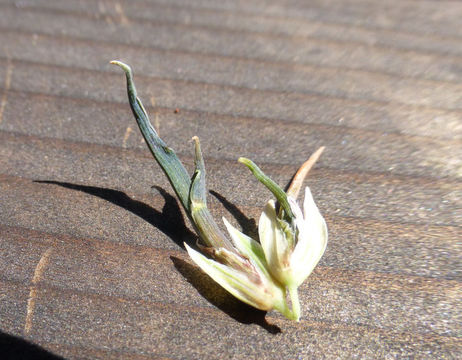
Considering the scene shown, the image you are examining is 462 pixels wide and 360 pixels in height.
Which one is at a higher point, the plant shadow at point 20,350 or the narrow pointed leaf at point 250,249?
the narrow pointed leaf at point 250,249

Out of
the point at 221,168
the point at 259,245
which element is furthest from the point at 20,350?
the point at 221,168

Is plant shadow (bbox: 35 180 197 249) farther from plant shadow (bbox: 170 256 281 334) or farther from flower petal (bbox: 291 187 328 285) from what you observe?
flower petal (bbox: 291 187 328 285)

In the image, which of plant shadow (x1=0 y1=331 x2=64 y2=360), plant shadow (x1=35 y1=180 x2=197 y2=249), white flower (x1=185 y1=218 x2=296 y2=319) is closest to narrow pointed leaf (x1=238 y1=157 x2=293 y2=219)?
white flower (x1=185 y1=218 x2=296 y2=319)

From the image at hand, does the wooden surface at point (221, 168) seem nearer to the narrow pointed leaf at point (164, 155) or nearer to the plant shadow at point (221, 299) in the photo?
the plant shadow at point (221, 299)

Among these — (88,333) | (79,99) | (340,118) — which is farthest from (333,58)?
(88,333)

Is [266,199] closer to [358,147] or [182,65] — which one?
[358,147]

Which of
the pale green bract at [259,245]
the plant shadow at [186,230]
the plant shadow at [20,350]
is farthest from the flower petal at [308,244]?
the plant shadow at [20,350]

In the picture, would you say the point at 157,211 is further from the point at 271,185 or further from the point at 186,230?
the point at 271,185
